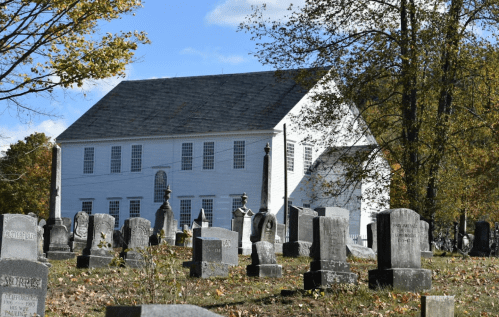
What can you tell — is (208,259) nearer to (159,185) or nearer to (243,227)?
(243,227)

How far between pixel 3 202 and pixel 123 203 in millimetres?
12794

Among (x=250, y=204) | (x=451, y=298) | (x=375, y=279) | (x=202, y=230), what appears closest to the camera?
(x=451, y=298)

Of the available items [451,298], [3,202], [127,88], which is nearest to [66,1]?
[451,298]

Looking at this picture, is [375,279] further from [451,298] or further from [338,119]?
[338,119]

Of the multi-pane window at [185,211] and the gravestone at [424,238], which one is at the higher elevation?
the multi-pane window at [185,211]

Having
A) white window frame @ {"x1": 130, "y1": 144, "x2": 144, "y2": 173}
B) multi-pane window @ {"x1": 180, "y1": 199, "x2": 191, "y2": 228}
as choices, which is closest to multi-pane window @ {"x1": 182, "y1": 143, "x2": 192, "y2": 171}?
multi-pane window @ {"x1": 180, "y1": 199, "x2": 191, "y2": 228}

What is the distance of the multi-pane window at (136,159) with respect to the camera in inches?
1935

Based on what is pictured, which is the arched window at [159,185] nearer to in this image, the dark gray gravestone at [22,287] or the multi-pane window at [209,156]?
the multi-pane window at [209,156]

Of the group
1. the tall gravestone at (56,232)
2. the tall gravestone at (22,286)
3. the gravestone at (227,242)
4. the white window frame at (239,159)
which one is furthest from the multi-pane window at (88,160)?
the tall gravestone at (22,286)

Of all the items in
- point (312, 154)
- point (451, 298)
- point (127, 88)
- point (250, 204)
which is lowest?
point (451, 298)

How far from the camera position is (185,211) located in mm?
46906

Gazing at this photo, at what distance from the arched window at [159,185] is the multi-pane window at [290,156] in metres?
8.10

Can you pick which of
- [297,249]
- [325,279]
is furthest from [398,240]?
[297,249]

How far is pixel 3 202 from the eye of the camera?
5662 cm
